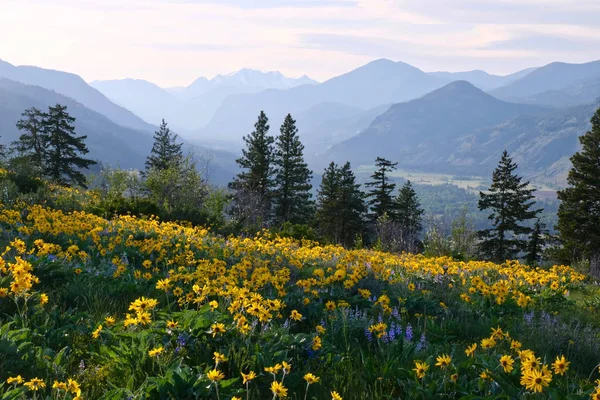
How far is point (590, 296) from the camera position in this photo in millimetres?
8336

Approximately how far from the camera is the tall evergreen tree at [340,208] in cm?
4975

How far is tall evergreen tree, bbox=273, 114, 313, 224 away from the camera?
52125mm

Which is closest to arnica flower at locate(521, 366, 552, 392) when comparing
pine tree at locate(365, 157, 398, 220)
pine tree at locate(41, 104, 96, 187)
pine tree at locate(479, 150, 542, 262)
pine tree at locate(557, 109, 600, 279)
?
pine tree at locate(557, 109, 600, 279)

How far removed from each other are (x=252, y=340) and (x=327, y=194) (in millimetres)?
50826

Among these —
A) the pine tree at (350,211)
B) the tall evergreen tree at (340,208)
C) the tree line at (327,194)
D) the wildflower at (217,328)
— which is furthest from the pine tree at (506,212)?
the wildflower at (217,328)

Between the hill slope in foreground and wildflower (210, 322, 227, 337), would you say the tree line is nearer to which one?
the hill slope in foreground

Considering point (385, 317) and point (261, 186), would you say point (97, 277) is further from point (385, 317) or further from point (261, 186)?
point (261, 186)

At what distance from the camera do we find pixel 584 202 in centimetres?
3722

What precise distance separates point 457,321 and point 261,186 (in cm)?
4753

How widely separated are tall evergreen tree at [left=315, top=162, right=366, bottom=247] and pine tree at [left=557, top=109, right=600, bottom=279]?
64.8 ft

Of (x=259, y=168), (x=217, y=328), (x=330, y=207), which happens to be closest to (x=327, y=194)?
(x=330, y=207)

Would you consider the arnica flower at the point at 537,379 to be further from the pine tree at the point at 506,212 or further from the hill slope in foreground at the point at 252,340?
the pine tree at the point at 506,212

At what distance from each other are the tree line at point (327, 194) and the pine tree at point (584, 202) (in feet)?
0.25

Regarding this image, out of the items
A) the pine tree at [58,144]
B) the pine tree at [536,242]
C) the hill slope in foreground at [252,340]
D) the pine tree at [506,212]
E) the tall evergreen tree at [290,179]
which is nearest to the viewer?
the hill slope in foreground at [252,340]
